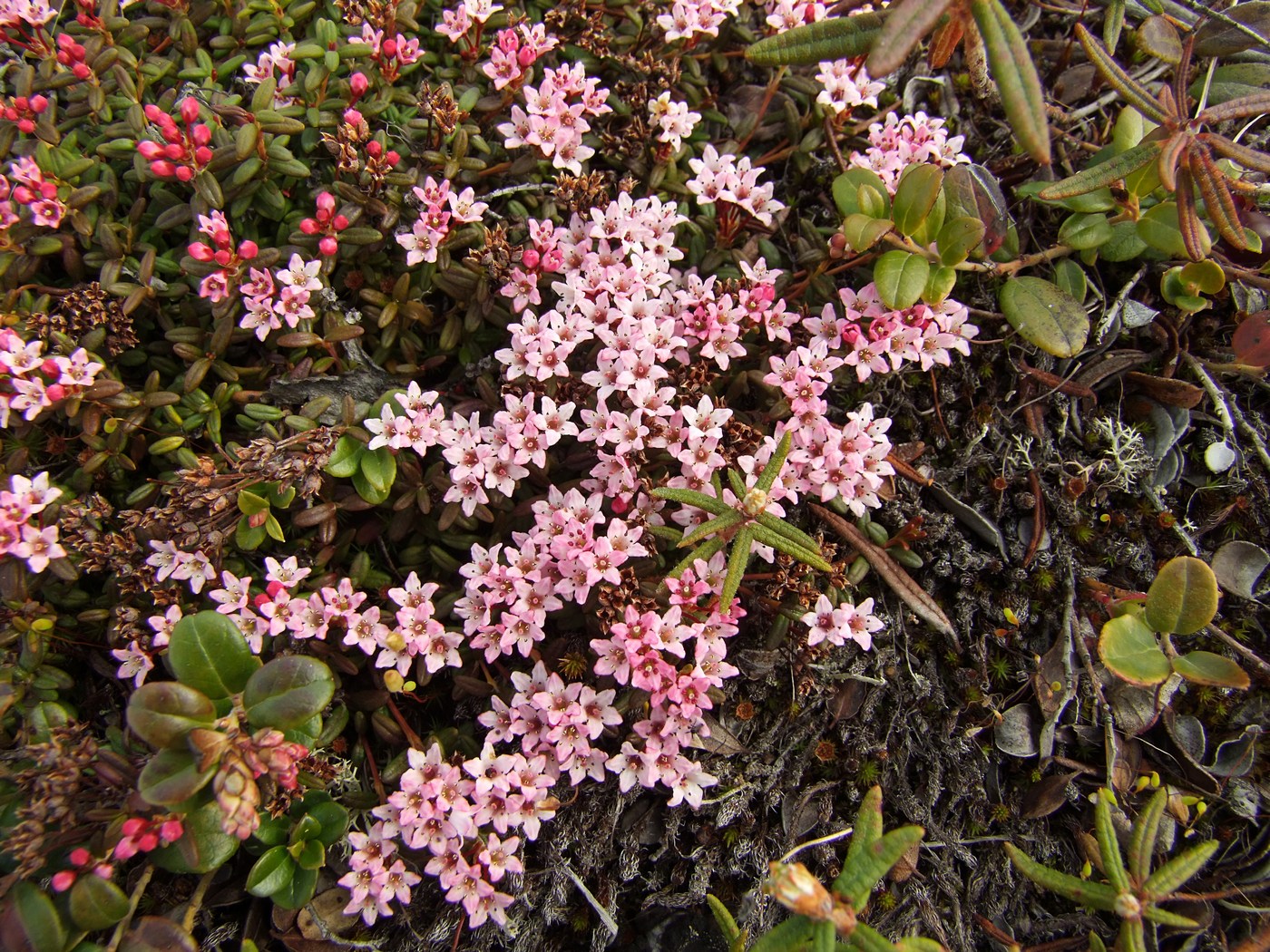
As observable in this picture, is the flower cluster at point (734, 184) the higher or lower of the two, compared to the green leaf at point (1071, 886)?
higher

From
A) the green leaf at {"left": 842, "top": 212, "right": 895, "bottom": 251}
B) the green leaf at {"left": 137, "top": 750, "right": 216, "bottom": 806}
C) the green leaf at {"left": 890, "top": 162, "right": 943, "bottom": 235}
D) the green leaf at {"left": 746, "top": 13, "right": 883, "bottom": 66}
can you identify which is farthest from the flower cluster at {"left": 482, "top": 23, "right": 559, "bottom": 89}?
the green leaf at {"left": 137, "top": 750, "right": 216, "bottom": 806}

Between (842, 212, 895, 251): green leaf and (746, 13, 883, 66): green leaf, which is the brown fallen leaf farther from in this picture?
(746, 13, 883, 66): green leaf

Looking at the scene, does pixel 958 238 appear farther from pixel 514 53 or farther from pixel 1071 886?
pixel 1071 886

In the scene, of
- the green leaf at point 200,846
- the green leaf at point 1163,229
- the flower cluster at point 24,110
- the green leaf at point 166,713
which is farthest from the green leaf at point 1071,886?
the flower cluster at point 24,110

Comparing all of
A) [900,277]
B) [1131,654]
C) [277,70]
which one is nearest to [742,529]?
[900,277]

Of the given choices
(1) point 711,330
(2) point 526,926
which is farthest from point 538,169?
(2) point 526,926

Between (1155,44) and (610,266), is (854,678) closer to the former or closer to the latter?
(610,266)

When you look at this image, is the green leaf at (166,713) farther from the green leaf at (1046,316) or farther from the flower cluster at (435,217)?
the green leaf at (1046,316)
